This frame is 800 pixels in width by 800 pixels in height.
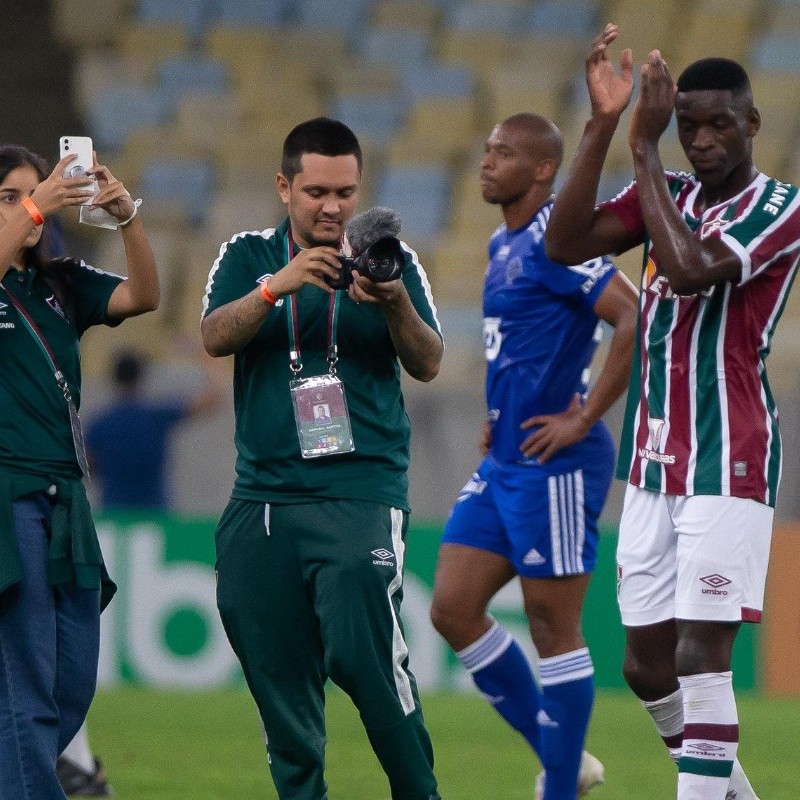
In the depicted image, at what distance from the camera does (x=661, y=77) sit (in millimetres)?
4355

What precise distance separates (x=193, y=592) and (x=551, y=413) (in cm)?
395

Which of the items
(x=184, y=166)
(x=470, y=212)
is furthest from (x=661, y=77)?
(x=184, y=166)

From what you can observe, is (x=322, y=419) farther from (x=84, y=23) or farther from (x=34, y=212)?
(x=84, y=23)

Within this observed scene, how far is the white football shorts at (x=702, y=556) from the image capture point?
433 centimetres

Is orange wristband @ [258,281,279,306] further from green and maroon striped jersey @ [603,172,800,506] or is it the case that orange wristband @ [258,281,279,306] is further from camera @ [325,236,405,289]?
green and maroon striped jersey @ [603,172,800,506]

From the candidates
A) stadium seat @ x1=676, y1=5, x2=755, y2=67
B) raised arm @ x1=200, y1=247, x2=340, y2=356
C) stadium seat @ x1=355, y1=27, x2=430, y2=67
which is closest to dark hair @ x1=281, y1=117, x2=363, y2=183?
raised arm @ x1=200, y1=247, x2=340, y2=356

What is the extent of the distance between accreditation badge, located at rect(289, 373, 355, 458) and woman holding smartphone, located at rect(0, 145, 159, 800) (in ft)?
1.70

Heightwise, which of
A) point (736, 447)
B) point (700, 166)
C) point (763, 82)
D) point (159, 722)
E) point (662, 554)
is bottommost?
point (159, 722)

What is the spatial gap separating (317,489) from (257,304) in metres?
0.54

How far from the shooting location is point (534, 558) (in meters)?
5.59

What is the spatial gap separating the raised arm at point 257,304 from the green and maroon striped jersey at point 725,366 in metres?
0.96

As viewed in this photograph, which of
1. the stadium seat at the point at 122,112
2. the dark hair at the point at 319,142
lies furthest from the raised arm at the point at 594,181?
the stadium seat at the point at 122,112

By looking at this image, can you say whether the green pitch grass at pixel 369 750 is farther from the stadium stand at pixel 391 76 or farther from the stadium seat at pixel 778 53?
the stadium seat at pixel 778 53

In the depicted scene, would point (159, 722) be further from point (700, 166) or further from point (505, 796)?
point (700, 166)
